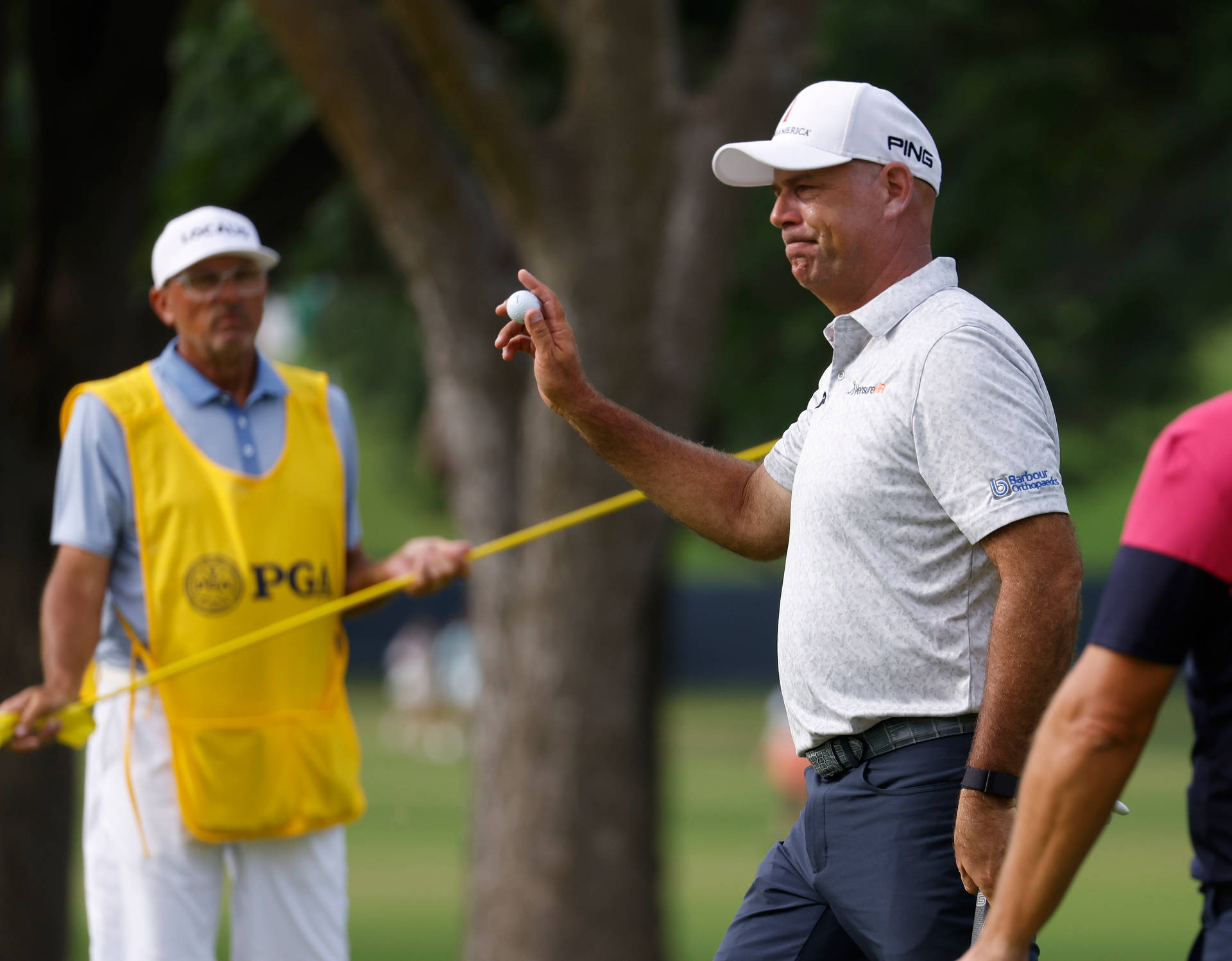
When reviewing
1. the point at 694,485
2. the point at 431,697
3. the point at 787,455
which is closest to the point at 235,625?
the point at 694,485

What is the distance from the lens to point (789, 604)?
3365mm

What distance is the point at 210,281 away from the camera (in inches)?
183

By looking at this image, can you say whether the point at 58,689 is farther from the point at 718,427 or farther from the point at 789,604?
the point at 718,427

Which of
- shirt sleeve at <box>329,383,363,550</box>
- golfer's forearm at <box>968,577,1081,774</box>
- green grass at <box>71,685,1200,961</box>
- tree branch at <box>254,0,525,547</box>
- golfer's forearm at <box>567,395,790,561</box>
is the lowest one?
green grass at <box>71,685,1200,961</box>

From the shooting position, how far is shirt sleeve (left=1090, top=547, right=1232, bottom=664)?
88.3 inches

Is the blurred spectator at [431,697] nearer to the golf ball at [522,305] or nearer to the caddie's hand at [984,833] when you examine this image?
the golf ball at [522,305]

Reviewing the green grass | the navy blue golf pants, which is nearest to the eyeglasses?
the navy blue golf pants

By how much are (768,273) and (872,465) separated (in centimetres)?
1003

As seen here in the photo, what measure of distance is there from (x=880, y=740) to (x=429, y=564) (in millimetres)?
1821

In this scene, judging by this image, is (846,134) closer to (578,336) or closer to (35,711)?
(35,711)

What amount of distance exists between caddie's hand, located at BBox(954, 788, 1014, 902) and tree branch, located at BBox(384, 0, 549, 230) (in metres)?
4.70

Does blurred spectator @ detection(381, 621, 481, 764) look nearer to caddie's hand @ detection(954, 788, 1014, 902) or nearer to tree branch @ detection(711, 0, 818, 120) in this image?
tree branch @ detection(711, 0, 818, 120)

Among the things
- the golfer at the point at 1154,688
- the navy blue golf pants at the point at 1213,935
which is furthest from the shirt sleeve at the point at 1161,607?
the navy blue golf pants at the point at 1213,935

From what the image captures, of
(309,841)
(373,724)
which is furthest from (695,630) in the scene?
(309,841)
